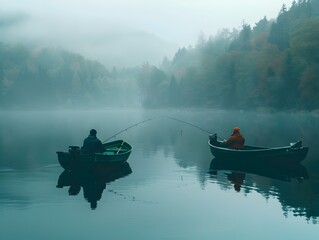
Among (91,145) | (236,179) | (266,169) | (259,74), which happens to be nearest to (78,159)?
(91,145)

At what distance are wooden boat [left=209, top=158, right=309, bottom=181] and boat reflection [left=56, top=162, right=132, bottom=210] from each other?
6.92 metres

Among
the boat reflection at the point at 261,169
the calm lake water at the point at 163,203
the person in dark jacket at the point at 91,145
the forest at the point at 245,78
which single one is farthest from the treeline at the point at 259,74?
the person in dark jacket at the point at 91,145

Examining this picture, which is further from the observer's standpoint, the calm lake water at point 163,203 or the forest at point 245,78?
the forest at point 245,78

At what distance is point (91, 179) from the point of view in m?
26.0

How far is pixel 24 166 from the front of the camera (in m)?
31.6

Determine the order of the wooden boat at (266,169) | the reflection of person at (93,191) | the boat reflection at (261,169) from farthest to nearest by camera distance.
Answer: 1. the wooden boat at (266,169)
2. the boat reflection at (261,169)
3. the reflection of person at (93,191)

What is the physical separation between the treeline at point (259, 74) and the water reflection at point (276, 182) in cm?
6235

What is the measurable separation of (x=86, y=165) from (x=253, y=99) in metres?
93.9

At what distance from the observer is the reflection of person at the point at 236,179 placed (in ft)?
78.0

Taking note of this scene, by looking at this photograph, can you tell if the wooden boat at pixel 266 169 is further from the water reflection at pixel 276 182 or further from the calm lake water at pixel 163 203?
the calm lake water at pixel 163 203

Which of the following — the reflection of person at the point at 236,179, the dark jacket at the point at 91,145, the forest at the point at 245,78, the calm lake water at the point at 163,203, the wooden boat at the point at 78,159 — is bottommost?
the calm lake water at the point at 163,203

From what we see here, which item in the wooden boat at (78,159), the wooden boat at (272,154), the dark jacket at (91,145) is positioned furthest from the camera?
the wooden boat at (272,154)

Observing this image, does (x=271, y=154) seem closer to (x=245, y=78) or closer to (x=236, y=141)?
(x=236, y=141)

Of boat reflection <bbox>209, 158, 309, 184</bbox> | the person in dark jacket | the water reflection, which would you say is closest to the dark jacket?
the person in dark jacket
